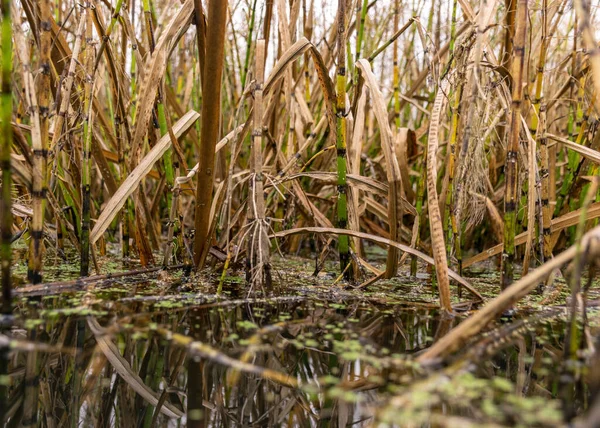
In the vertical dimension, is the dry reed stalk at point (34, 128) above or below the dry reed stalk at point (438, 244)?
above

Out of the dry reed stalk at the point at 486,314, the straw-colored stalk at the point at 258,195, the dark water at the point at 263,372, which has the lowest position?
the dark water at the point at 263,372

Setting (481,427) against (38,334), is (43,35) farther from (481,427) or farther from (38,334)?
(481,427)

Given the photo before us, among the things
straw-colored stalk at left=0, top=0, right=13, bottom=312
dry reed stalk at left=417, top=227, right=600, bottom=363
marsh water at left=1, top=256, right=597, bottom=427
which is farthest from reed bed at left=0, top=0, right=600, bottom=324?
dry reed stalk at left=417, top=227, right=600, bottom=363

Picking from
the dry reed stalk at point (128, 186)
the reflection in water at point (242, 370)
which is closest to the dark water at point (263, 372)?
the reflection in water at point (242, 370)

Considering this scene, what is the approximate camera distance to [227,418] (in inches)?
30.5

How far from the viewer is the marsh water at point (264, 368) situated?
0.75 metres

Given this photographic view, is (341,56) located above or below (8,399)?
above

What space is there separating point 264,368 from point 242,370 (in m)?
0.05

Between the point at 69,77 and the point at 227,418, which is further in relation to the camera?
the point at 69,77

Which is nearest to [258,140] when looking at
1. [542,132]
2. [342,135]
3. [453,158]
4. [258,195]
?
[258,195]

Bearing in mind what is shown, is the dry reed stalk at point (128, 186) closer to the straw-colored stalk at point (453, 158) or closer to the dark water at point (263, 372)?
the dark water at point (263, 372)

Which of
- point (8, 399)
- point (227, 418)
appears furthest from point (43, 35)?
point (227, 418)

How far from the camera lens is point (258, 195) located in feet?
4.29

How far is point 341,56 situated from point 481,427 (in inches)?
40.2
